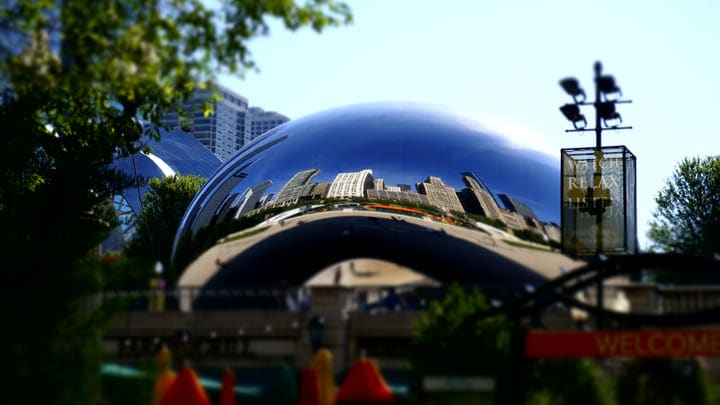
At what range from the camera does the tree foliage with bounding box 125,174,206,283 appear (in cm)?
3446

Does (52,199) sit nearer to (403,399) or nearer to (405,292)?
(405,292)

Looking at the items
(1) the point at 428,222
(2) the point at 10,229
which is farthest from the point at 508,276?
(2) the point at 10,229

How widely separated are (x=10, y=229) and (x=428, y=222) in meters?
8.78

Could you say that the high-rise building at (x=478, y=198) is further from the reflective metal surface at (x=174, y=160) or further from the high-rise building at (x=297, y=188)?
the reflective metal surface at (x=174, y=160)

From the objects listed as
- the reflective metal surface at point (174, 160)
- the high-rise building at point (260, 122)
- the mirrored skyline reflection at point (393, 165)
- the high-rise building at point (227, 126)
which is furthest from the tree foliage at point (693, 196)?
the high-rise building at point (260, 122)

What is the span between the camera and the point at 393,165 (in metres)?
26.1

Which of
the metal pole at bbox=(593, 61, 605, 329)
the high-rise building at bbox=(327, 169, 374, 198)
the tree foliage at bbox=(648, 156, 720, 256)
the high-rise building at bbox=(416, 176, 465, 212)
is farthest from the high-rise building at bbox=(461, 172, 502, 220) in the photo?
the tree foliage at bbox=(648, 156, 720, 256)

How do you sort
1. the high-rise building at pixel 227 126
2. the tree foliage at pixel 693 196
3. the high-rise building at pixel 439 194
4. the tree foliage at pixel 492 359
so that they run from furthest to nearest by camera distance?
the high-rise building at pixel 227 126, the tree foliage at pixel 693 196, the high-rise building at pixel 439 194, the tree foliage at pixel 492 359

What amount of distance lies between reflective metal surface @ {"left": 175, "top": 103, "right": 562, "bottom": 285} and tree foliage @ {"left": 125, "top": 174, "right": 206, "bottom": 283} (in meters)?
4.00

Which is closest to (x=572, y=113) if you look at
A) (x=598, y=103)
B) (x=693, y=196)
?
(x=598, y=103)

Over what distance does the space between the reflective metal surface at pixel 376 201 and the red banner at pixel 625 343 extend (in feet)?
17.7

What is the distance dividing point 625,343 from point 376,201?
33.4 feet

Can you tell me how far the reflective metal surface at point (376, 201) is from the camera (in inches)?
907

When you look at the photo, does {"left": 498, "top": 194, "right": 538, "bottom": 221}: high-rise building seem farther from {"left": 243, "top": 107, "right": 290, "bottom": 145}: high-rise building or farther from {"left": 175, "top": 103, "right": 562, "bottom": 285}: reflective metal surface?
{"left": 243, "top": 107, "right": 290, "bottom": 145}: high-rise building
